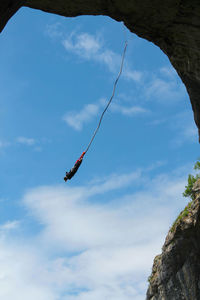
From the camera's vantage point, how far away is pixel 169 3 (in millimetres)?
8414

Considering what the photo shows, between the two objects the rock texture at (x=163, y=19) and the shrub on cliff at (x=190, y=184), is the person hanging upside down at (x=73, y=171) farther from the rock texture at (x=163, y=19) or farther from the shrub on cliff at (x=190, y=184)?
the shrub on cliff at (x=190, y=184)

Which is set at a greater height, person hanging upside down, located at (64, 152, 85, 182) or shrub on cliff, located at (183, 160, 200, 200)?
shrub on cliff, located at (183, 160, 200, 200)

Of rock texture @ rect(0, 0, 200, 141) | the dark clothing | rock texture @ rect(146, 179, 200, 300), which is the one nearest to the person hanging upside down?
the dark clothing

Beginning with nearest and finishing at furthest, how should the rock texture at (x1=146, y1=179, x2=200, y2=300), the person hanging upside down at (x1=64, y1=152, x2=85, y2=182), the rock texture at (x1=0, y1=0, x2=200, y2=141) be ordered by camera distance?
the rock texture at (x1=0, y1=0, x2=200, y2=141)
the person hanging upside down at (x1=64, y1=152, x2=85, y2=182)
the rock texture at (x1=146, y1=179, x2=200, y2=300)

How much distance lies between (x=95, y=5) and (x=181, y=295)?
22.1 meters

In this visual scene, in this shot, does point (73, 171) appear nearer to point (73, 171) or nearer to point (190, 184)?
point (73, 171)

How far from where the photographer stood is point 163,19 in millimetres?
8977

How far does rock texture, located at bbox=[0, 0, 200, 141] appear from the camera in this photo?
851 centimetres

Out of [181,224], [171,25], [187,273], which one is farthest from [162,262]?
[171,25]

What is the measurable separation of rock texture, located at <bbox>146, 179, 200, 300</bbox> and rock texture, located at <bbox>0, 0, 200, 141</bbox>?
14686 mm

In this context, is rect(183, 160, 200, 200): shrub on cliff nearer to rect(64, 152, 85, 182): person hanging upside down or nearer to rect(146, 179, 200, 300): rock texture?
rect(146, 179, 200, 300): rock texture

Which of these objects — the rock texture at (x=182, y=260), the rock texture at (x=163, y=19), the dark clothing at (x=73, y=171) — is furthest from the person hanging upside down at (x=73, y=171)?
the rock texture at (x=182, y=260)

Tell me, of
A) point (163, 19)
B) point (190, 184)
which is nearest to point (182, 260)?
point (190, 184)

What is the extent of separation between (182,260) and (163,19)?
2014cm
